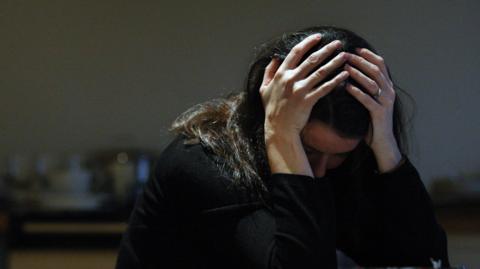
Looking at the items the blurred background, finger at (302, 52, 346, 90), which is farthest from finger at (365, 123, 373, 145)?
the blurred background

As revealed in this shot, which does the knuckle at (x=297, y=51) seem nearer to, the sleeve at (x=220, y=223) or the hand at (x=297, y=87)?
the hand at (x=297, y=87)

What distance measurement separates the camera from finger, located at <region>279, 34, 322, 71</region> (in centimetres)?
72

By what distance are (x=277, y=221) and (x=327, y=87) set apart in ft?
0.50

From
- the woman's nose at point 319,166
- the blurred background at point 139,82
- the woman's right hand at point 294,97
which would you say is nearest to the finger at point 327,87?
the woman's right hand at point 294,97

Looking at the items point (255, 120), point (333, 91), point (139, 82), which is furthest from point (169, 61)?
point (333, 91)

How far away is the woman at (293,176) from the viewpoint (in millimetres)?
704

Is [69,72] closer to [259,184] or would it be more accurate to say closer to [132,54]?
[132,54]

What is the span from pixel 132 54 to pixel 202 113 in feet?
5.19

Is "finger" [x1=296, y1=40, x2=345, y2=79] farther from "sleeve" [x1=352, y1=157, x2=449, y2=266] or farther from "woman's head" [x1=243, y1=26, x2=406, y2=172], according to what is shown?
"sleeve" [x1=352, y1=157, x2=449, y2=266]

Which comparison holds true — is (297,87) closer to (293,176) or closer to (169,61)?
(293,176)

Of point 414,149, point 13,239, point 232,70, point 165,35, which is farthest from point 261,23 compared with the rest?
point 13,239

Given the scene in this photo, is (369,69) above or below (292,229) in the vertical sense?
above

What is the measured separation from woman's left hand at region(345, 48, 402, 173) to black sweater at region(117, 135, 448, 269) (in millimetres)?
45

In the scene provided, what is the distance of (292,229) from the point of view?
698 mm
